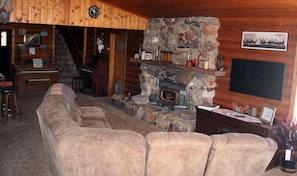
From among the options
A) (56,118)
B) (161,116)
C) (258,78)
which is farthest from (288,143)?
(56,118)

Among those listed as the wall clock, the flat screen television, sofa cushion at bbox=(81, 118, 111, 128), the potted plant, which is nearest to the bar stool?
sofa cushion at bbox=(81, 118, 111, 128)

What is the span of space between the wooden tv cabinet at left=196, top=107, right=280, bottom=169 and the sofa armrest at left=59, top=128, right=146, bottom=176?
2.46 m

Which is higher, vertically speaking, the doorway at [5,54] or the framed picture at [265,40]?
the framed picture at [265,40]

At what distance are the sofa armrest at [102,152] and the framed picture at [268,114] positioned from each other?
2681 mm

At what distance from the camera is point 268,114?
5137 millimetres

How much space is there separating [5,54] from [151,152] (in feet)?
26.2

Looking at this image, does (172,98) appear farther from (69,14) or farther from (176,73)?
(69,14)

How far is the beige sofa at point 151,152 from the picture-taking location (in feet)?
9.84

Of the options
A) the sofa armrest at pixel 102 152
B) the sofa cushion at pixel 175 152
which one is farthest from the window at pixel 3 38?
the sofa cushion at pixel 175 152

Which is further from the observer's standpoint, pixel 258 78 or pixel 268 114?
pixel 258 78

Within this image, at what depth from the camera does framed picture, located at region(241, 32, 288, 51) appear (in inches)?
201

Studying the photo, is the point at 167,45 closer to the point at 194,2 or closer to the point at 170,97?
the point at 170,97

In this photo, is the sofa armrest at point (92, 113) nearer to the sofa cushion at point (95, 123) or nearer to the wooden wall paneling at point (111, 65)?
the sofa cushion at point (95, 123)

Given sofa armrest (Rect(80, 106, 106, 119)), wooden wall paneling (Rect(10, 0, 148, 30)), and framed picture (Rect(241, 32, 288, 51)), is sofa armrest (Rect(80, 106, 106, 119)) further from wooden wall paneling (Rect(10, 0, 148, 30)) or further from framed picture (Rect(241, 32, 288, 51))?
framed picture (Rect(241, 32, 288, 51))
